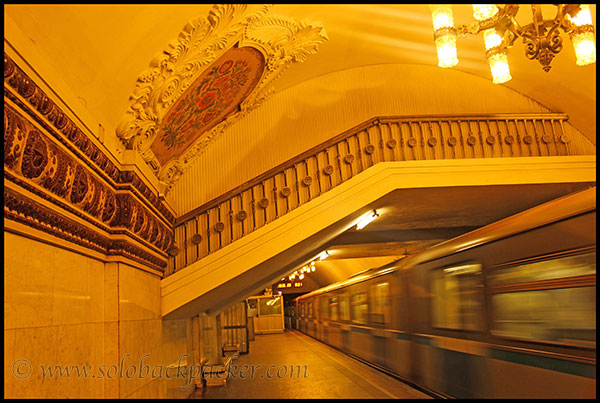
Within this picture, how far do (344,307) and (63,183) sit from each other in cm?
1030

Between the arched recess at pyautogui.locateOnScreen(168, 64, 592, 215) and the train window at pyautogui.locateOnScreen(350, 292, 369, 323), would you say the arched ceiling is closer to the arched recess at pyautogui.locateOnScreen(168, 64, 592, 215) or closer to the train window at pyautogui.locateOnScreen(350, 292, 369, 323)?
the arched recess at pyautogui.locateOnScreen(168, 64, 592, 215)

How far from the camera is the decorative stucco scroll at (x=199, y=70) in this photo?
451 cm

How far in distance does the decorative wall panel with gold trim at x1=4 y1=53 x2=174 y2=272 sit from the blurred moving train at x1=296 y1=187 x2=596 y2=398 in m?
3.54

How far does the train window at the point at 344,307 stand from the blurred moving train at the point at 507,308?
14.2 feet

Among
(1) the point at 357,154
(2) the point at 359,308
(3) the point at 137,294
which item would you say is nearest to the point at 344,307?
(2) the point at 359,308

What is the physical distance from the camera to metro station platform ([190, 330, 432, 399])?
24.8ft

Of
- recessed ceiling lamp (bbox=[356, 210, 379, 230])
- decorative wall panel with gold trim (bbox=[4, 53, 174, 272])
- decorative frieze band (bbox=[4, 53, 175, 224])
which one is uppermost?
recessed ceiling lamp (bbox=[356, 210, 379, 230])

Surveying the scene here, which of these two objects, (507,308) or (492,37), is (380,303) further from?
(492,37)

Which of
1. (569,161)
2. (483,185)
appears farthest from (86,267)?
(569,161)

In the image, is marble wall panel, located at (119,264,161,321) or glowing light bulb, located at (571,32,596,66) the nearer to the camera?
marble wall panel, located at (119,264,161,321)

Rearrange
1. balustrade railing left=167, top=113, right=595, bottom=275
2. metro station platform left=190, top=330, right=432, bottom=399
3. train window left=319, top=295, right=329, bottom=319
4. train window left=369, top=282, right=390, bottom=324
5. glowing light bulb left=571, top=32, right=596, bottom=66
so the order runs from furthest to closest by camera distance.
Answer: train window left=319, top=295, right=329, bottom=319
train window left=369, top=282, right=390, bottom=324
metro station platform left=190, top=330, right=432, bottom=399
balustrade railing left=167, top=113, right=595, bottom=275
glowing light bulb left=571, top=32, right=596, bottom=66

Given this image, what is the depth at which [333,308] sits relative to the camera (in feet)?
48.6

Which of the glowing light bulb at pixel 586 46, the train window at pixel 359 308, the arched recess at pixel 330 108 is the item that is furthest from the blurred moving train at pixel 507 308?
the arched recess at pixel 330 108

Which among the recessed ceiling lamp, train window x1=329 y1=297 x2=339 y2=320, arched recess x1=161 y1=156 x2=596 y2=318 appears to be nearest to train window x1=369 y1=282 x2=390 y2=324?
the recessed ceiling lamp
